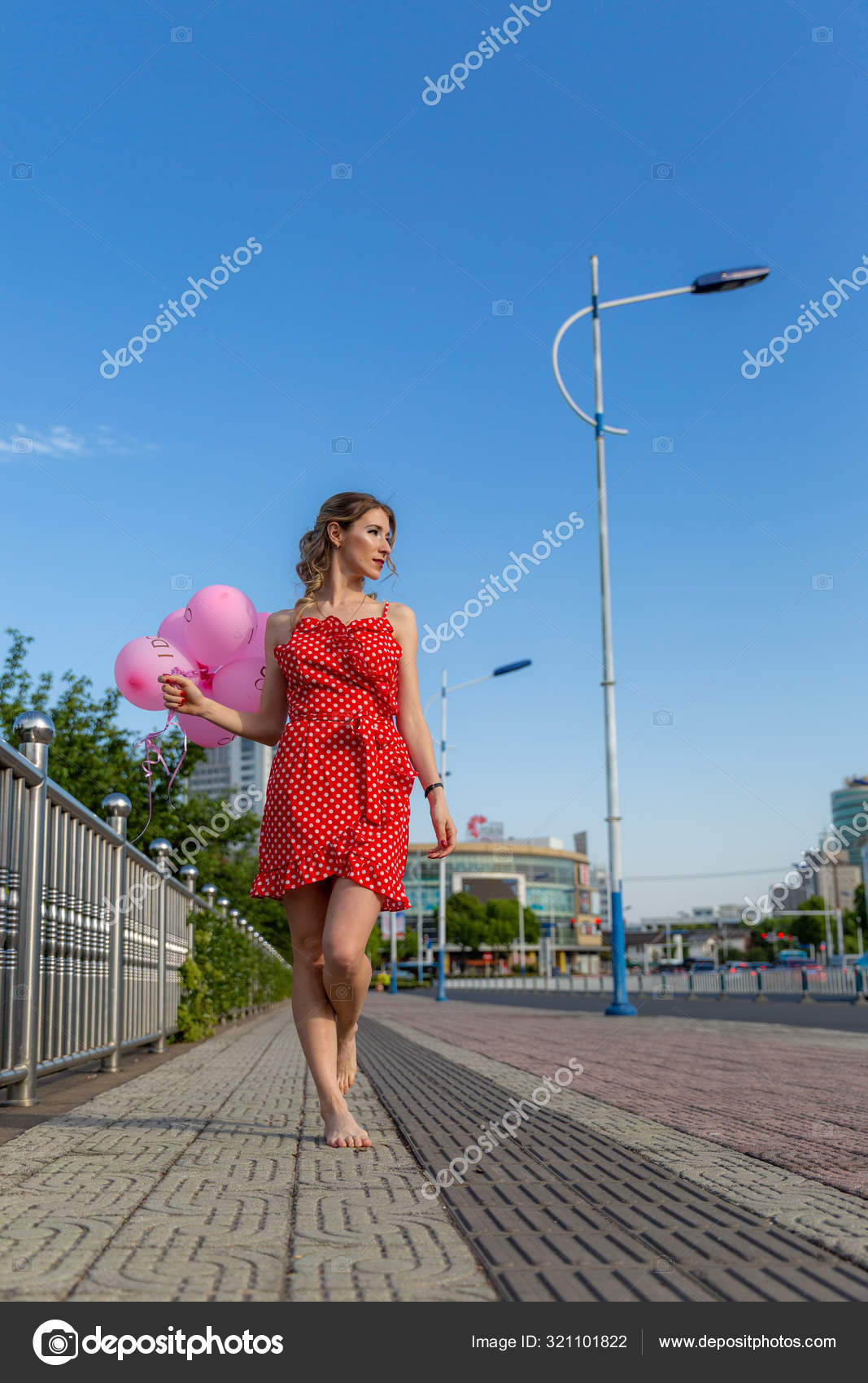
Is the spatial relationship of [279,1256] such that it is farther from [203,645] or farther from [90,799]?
[90,799]

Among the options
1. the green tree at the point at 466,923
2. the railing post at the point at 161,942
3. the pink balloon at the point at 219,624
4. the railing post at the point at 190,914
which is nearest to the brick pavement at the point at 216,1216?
the pink balloon at the point at 219,624

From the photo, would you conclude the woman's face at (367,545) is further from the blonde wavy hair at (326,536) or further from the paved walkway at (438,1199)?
the paved walkway at (438,1199)

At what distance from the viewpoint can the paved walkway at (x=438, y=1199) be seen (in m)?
2.04

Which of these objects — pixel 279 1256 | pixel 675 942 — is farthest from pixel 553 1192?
pixel 675 942

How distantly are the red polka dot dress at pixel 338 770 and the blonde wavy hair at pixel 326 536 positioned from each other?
15cm

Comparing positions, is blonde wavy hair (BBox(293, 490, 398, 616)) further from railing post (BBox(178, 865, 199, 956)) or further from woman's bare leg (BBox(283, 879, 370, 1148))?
railing post (BBox(178, 865, 199, 956))

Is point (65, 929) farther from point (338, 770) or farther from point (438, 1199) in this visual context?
point (438, 1199)

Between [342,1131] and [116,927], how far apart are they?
352 centimetres

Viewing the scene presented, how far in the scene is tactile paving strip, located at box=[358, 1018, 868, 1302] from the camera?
2.03 metres
